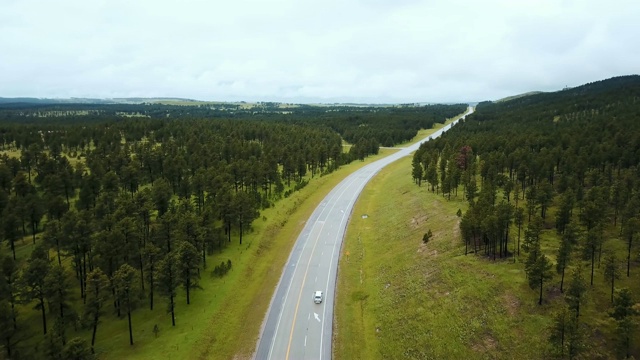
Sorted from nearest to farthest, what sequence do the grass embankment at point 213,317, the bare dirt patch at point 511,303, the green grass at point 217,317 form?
the green grass at point 217,317
the grass embankment at point 213,317
the bare dirt patch at point 511,303

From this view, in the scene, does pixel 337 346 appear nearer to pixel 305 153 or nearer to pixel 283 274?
pixel 283 274

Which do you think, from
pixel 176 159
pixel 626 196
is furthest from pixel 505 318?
pixel 176 159

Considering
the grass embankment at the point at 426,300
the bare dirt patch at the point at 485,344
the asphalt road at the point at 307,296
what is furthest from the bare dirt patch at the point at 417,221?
the bare dirt patch at the point at 485,344

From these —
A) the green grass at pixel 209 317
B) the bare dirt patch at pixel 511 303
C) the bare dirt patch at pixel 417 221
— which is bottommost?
the green grass at pixel 209 317

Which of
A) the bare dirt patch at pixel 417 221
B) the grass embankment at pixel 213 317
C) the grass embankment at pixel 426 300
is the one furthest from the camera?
the bare dirt patch at pixel 417 221

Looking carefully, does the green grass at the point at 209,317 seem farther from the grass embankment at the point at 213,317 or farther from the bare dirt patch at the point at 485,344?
the bare dirt patch at the point at 485,344

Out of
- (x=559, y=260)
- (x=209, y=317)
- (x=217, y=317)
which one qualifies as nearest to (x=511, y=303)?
(x=559, y=260)

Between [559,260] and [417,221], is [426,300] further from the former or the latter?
[417,221]
